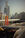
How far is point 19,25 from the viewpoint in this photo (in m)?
1.05

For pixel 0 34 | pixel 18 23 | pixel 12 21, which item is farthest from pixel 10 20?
pixel 0 34

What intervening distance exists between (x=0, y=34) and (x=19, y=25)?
0.30 meters

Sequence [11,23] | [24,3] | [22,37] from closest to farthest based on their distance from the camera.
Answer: [22,37], [11,23], [24,3]

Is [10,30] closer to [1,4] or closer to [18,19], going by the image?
[18,19]

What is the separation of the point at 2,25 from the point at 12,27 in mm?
167

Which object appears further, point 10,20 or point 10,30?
point 10,20

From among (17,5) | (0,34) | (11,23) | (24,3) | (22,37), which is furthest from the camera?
(17,5)

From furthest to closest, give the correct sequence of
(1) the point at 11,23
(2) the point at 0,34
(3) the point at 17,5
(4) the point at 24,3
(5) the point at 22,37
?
(3) the point at 17,5, (4) the point at 24,3, (1) the point at 11,23, (2) the point at 0,34, (5) the point at 22,37

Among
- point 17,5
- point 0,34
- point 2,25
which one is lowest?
point 0,34

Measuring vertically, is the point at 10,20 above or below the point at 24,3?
below


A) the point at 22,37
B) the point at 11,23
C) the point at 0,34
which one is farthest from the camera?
the point at 11,23

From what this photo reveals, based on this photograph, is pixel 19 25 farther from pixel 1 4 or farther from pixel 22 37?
pixel 1 4

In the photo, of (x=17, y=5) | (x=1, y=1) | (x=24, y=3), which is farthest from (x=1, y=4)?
(x=24, y=3)

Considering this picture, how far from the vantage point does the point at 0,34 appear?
1.01 m
